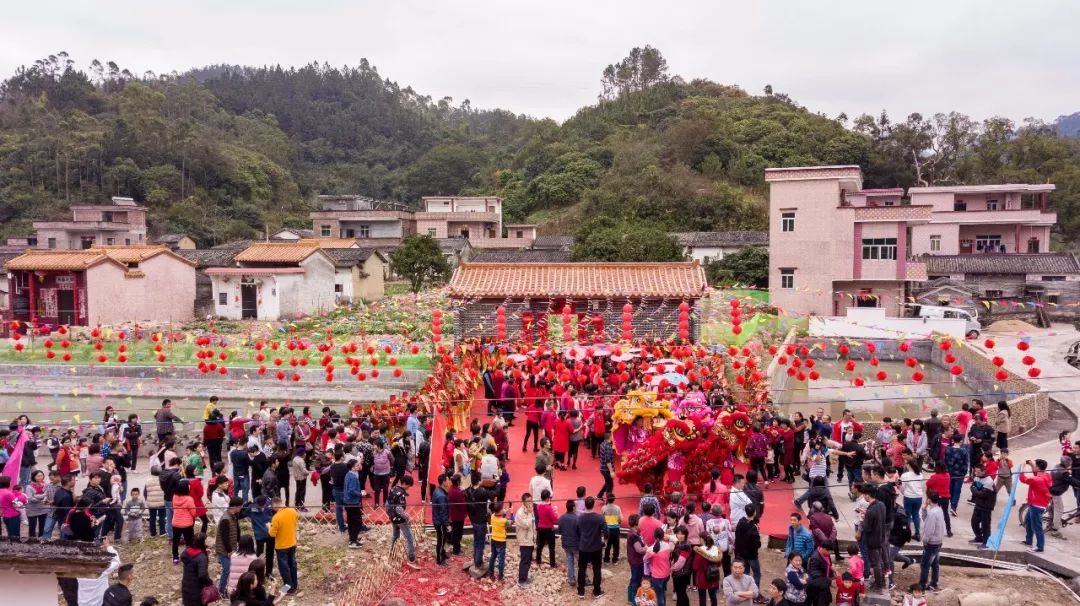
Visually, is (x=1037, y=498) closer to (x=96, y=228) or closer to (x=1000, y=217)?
(x=1000, y=217)

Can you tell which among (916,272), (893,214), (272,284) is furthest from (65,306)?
(916,272)

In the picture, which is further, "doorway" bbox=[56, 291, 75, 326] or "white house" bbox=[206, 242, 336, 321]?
"white house" bbox=[206, 242, 336, 321]

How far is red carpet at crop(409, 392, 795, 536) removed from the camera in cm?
1191

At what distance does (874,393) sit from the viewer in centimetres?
2144

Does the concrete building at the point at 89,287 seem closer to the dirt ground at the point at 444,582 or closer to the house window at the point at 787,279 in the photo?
the dirt ground at the point at 444,582

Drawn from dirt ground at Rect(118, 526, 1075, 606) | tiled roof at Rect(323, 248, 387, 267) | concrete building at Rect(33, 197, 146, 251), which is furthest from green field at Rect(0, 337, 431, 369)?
concrete building at Rect(33, 197, 146, 251)

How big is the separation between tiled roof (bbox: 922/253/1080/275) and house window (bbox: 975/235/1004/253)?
5151mm

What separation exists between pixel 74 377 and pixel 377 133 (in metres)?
75.6

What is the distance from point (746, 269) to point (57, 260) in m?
31.3

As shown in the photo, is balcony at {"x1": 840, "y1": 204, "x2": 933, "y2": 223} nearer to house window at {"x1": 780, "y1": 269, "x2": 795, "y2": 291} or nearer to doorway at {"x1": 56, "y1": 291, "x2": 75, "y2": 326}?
house window at {"x1": 780, "y1": 269, "x2": 795, "y2": 291}

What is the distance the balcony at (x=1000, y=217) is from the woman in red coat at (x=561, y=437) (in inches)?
1437

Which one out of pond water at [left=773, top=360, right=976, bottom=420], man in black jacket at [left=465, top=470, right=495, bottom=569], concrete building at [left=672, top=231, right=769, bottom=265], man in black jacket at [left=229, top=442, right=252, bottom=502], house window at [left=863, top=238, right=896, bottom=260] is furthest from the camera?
concrete building at [left=672, top=231, right=769, bottom=265]

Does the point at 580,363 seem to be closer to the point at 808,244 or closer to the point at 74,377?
the point at 74,377

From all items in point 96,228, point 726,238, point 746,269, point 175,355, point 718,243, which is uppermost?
point 96,228
